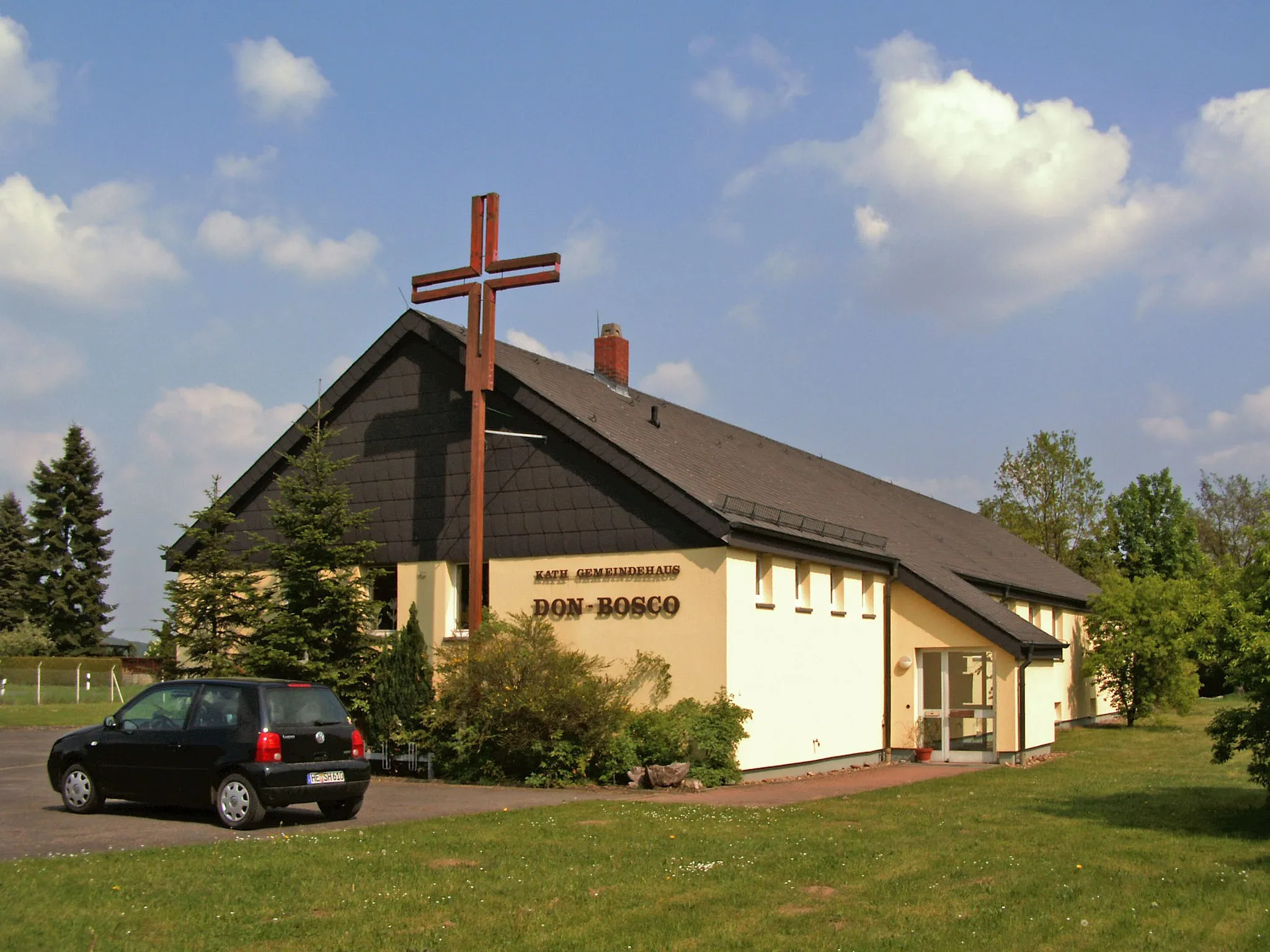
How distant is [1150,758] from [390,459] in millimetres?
15801

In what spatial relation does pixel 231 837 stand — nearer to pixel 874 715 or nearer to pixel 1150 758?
pixel 874 715

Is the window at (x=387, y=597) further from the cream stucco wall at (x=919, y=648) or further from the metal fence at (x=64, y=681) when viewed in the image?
the metal fence at (x=64, y=681)

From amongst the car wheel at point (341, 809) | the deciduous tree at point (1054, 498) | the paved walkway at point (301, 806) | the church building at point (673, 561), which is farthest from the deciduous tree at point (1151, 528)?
the car wheel at point (341, 809)

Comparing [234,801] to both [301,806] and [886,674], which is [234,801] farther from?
[886,674]

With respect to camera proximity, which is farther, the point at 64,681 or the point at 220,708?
the point at 64,681

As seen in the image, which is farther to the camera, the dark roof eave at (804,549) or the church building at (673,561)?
the church building at (673,561)

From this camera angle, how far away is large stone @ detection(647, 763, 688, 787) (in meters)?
18.4

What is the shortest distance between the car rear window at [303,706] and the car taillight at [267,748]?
207 mm

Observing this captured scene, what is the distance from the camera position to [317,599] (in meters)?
21.5

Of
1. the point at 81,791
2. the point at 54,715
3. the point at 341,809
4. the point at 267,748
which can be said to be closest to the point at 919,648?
the point at 341,809

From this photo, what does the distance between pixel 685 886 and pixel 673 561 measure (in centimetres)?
1007

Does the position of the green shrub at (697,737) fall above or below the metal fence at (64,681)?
above

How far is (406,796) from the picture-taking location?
57.0 ft

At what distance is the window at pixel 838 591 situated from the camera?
23188 mm
